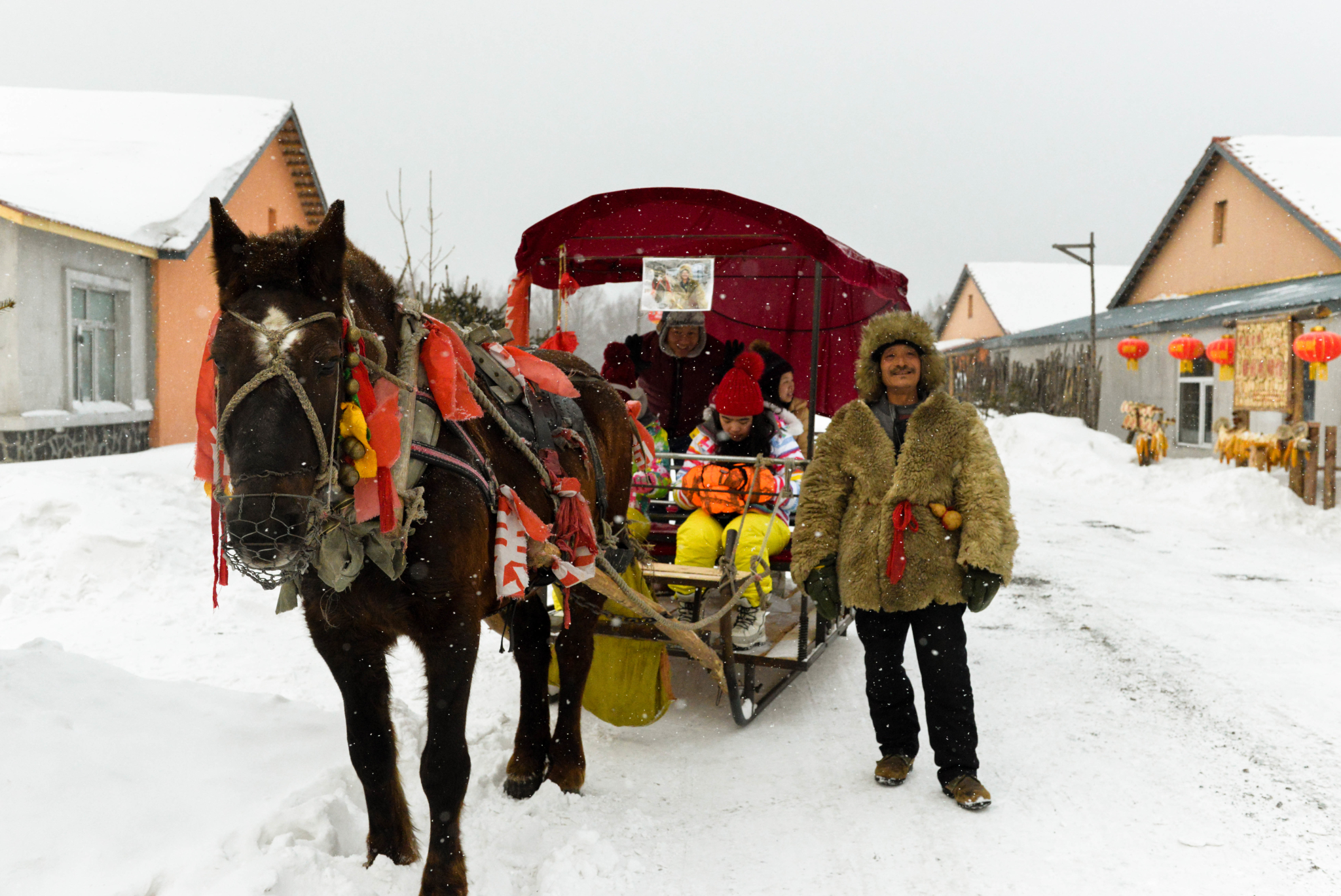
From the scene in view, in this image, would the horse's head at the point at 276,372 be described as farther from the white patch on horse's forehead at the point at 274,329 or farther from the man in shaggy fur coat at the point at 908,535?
the man in shaggy fur coat at the point at 908,535

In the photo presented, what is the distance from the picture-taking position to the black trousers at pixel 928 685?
144 inches

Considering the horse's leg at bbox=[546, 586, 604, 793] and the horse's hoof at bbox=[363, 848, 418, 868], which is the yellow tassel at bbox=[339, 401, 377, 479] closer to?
the horse's hoof at bbox=[363, 848, 418, 868]

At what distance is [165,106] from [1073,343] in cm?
2093

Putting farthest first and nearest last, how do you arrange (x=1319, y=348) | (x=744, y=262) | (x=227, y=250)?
1. (x=1319, y=348)
2. (x=744, y=262)
3. (x=227, y=250)

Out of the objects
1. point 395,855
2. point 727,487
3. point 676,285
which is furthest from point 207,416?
point 676,285

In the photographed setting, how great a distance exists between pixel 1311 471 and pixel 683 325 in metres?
9.62

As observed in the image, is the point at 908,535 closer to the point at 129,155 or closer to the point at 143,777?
the point at 143,777

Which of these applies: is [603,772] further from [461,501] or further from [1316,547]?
[1316,547]

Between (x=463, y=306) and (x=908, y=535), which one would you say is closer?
(x=908, y=535)

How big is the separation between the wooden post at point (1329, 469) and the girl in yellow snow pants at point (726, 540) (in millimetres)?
9649

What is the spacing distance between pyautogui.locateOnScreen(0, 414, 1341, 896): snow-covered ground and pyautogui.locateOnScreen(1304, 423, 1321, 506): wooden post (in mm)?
5586

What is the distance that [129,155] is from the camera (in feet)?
43.8

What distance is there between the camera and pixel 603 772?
13.0 feet

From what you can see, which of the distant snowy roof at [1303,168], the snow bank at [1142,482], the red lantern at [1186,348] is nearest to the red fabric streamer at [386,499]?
the snow bank at [1142,482]
